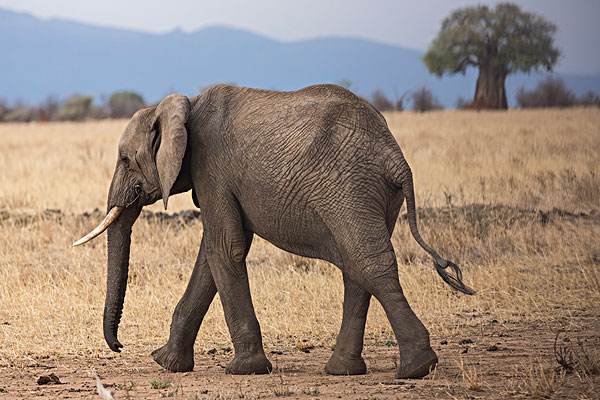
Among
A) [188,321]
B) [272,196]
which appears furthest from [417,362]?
[188,321]

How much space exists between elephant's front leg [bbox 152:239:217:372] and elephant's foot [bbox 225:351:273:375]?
467mm

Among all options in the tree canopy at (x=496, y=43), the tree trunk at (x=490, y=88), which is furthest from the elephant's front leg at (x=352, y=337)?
the tree canopy at (x=496, y=43)

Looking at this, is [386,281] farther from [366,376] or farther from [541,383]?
[541,383]

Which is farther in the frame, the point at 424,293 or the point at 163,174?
the point at 424,293

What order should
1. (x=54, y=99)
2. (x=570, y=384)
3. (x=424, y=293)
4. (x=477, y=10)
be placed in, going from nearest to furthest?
1. (x=570, y=384)
2. (x=424, y=293)
3. (x=54, y=99)
4. (x=477, y=10)

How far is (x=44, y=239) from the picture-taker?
539 inches

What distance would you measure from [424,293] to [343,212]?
3391mm

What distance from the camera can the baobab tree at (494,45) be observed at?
60.5 metres

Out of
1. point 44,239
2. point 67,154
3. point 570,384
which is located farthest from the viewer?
point 67,154

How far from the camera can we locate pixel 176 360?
8398 mm

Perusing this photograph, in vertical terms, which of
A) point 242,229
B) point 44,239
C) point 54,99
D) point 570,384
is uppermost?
point 242,229

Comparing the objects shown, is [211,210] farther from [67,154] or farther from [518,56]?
[518,56]

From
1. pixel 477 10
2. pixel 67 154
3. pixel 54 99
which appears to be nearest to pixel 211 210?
pixel 67 154

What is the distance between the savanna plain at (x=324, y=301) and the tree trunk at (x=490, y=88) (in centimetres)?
3668
